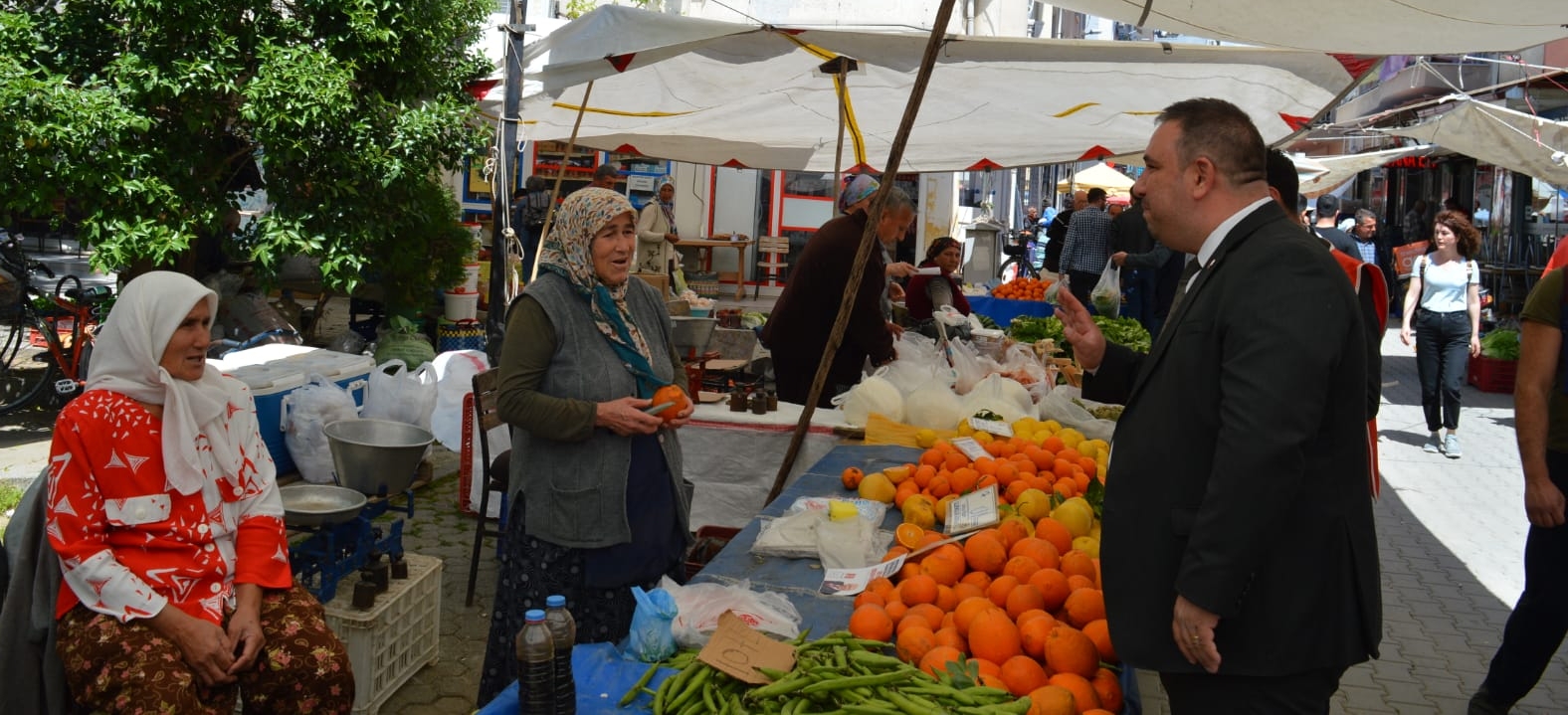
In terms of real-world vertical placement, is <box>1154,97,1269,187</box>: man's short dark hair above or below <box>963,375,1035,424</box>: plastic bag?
above

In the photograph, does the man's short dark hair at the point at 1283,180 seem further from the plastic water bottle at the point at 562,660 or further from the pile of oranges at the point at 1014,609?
the plastic water bottle at the point at 562,660

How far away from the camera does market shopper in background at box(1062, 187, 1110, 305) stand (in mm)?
11359

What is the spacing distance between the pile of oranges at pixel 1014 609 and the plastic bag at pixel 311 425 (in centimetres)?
395

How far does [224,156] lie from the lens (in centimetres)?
828

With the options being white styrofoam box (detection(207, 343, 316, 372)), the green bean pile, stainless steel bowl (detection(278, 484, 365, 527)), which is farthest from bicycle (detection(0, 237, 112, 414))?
the green bean pile

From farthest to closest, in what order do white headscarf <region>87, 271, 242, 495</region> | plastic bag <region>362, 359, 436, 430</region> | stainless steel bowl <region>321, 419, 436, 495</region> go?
plastic bag <region>362, 359, 436, 430</region> < stainless steel bowl <region>321, 419, 436, 495</region> < white headscarf <region>87, 271, 242, 495</region>

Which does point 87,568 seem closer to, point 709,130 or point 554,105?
point 554,105

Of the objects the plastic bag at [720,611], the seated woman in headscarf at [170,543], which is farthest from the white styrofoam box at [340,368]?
the plastic bag at [720,611]

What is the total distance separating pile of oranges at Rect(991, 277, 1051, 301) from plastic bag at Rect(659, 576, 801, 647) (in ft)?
29.6

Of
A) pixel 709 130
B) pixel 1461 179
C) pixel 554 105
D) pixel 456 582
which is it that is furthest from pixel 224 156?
pixel 1461 179

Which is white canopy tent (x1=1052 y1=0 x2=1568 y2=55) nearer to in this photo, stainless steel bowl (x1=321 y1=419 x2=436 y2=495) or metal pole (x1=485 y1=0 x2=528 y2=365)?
metal pole (x1=485 y1=0 x2=528 y2=365)

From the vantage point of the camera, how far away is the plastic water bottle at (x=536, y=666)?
79.0 inches

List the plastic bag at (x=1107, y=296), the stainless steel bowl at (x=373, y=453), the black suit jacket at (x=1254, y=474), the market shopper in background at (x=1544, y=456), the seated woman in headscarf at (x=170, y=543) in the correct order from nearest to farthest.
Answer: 1. the black suit jacket at (x=1254, y=474)
2. the seated woman in headscarf at (x=170, y=543)
3. the market shopper in background at (x=1544, y=456)
4. the stainless steel bowl at (x=373, y=453)
5. the plastic bag at (x=1107, y=296)

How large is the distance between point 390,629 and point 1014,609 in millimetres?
2407
